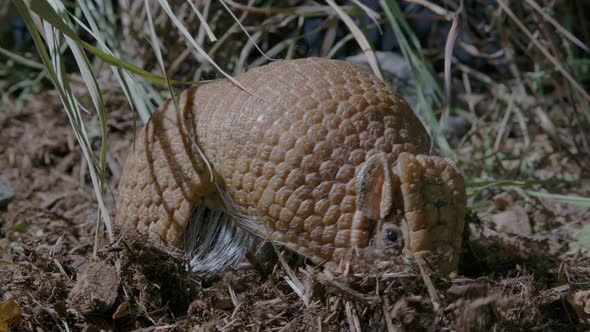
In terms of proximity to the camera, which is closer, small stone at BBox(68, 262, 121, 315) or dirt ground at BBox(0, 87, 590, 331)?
dirt ground at BBox(0, 87, 590, 331)

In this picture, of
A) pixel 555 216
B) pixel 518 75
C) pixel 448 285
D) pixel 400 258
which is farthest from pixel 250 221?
pixel 518 75

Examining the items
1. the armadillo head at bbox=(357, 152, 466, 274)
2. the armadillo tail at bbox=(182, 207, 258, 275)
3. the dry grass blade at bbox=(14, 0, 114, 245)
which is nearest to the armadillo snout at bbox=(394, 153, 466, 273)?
the armadillo head at bbox=(357, 152, 466, 274)

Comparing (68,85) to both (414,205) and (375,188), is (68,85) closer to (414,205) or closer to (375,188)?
(375,188)

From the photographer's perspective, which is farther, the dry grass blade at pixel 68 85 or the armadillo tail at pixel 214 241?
the armadillo tail at pixel 214 241

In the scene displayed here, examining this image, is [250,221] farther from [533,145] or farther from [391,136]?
[533,145]

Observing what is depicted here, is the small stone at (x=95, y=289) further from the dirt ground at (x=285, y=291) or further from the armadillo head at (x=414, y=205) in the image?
the armadillo head at (x=414, y=205)

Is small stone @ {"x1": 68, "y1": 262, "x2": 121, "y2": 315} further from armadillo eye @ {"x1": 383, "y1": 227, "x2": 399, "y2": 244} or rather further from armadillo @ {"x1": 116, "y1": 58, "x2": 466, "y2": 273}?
armadillo eye @ {"x1": 383, "y1": 227, "x2": 399, "y2": 244}

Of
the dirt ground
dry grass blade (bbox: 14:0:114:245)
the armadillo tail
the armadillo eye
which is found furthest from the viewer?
the armadillo tail

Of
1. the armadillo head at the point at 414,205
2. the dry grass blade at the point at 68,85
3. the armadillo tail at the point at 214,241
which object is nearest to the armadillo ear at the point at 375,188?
the armadillo head at the point at 414,205
